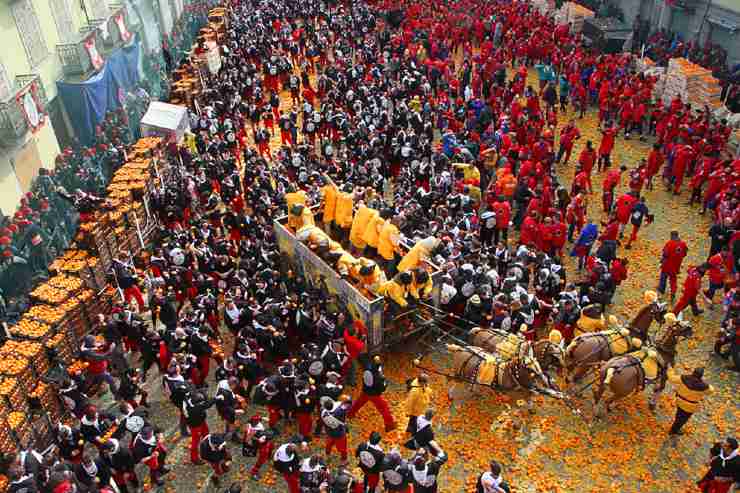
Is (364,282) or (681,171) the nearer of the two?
(364,282)

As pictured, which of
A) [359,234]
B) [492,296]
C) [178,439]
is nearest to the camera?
[178,439]

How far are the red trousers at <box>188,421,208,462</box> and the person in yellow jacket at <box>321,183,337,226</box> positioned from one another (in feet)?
17.5

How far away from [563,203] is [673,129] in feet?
17.3

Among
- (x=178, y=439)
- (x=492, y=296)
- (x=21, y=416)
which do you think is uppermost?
(x=492, y=296)

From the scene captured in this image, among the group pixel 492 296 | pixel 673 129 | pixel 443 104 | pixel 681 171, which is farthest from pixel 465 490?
pixel 443 104

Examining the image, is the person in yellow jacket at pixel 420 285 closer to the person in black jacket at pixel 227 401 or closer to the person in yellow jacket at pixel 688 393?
the person in black jacket at pixel 227 401

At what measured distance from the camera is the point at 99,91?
1988 centimetres

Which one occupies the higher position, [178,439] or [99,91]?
[99,91]

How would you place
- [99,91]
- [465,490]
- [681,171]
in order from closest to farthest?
[465,490] → [681,171] → [99,91]

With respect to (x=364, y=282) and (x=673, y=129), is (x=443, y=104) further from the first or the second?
(x=364, y=282)

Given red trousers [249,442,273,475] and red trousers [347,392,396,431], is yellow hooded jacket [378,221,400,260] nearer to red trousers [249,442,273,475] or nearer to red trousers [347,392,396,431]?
red trousers [347,392,396,431]

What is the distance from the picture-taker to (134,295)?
1287cm

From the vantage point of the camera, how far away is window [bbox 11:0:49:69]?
16.8 meters

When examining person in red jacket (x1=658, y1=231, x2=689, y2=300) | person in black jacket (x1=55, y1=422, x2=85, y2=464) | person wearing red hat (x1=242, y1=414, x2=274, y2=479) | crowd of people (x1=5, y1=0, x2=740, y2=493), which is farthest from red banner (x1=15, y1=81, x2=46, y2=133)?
person in red jacket (x1=658, y1=231, x2=689, y2=300)
